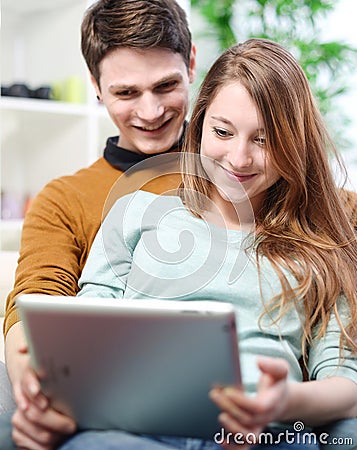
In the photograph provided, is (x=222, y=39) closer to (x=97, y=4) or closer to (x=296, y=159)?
(x=97, y=4)

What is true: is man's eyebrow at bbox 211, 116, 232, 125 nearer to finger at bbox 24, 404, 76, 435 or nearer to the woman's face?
the woman's face

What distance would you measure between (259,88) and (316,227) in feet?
0.94

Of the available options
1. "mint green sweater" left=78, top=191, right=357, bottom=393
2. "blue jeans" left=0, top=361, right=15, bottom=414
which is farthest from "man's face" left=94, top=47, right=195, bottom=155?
"blue jeans" left=0, top=361, right=15, bottom=414

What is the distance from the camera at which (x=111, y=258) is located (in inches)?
51.6

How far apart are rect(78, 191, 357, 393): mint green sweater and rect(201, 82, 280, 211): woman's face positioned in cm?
9

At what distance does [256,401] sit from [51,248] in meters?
0.75

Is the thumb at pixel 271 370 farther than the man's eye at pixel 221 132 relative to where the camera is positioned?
No

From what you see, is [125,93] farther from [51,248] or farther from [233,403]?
[233,403]

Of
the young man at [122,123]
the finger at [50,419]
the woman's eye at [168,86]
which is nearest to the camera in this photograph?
the finger at [50,419]

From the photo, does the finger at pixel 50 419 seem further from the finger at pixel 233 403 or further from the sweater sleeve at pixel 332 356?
the sweater sleeve at pixel 332 356

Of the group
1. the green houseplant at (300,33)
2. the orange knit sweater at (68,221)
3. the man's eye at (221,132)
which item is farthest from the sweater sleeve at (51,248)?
the green houseplant at (300,33)

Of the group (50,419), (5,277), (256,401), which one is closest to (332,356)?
(256,401)

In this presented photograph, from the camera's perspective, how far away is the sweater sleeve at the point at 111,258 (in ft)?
4.20

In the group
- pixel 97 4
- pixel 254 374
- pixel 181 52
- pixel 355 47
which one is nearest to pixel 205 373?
pixel 254 374
